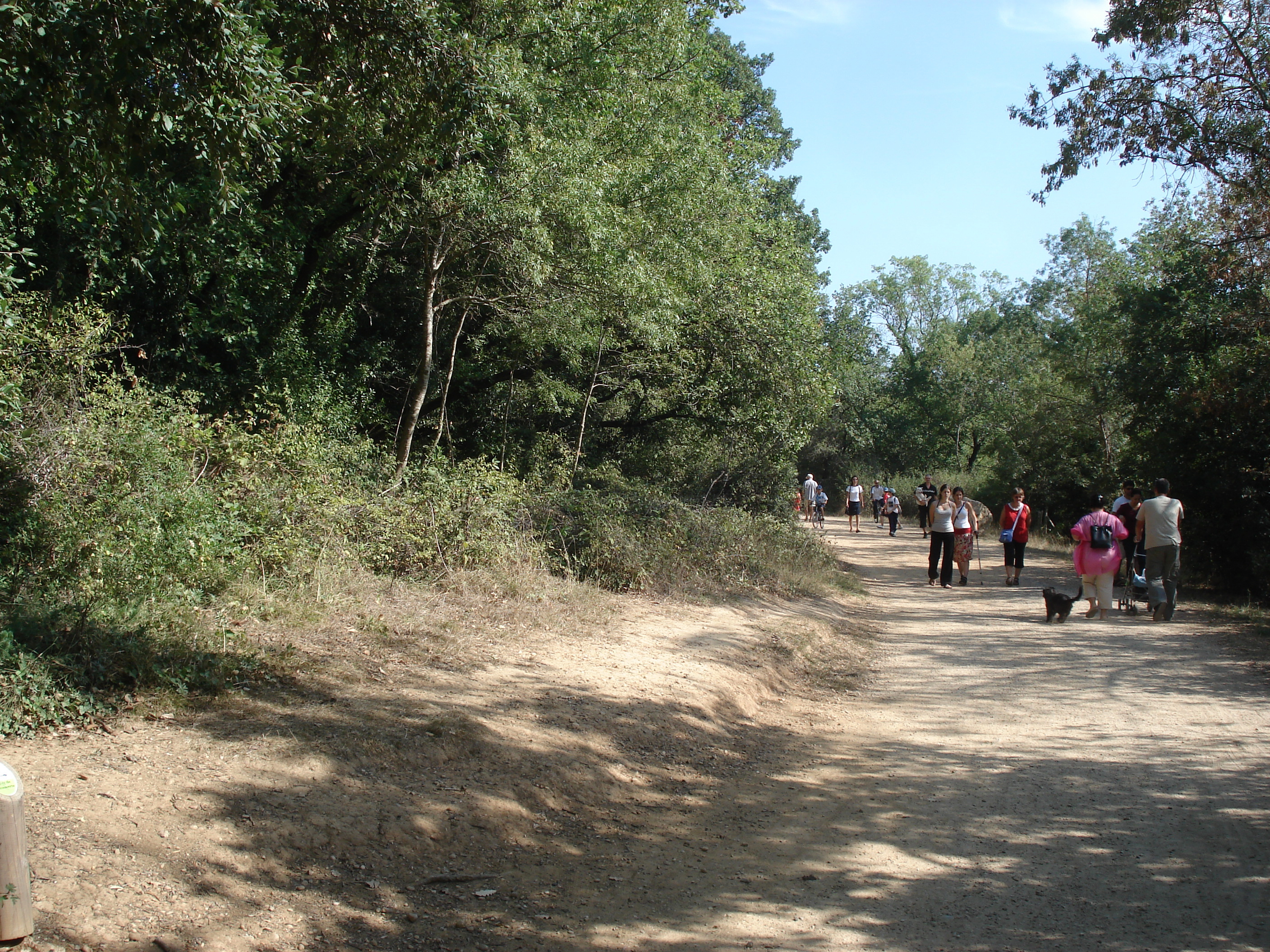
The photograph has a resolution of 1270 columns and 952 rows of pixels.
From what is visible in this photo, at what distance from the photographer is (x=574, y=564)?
11664 millimetres

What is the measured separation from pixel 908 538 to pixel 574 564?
23.6m

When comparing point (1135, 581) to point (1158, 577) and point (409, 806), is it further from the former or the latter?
point (409, 806)

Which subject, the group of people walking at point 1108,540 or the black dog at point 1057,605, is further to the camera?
the black dog at point 1057,605

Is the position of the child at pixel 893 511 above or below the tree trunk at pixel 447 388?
below

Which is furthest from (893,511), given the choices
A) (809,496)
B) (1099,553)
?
(1099,553)

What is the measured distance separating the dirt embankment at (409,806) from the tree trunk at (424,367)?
21.0ft

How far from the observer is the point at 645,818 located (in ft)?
18.7

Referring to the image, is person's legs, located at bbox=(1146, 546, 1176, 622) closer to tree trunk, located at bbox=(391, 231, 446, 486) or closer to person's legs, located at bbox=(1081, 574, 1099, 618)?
person's legs, located at bbox=(1081, 574, 1099, 618)

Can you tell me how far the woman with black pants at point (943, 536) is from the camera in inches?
674

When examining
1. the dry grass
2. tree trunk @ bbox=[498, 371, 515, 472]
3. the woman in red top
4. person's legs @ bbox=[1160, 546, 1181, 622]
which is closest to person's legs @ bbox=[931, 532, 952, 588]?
the woman in red top

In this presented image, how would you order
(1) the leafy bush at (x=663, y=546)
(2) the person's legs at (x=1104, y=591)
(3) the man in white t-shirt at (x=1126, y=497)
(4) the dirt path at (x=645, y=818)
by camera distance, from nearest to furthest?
(4) the dirt path at (x=645, y=818) → (1) the leafy bush at (x=663, y=546) → (2) the person's legs at (x=1104, y=591) → (3) the man in white t-shirt at (x=1126, y=497)

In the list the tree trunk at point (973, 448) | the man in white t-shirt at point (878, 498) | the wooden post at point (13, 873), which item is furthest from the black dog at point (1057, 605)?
the tree trunk at point (973, 448)

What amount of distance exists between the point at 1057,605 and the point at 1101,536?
109cm

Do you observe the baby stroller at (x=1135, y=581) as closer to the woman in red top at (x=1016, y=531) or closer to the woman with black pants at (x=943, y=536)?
the woman in red top at (x=1016, y=531)
